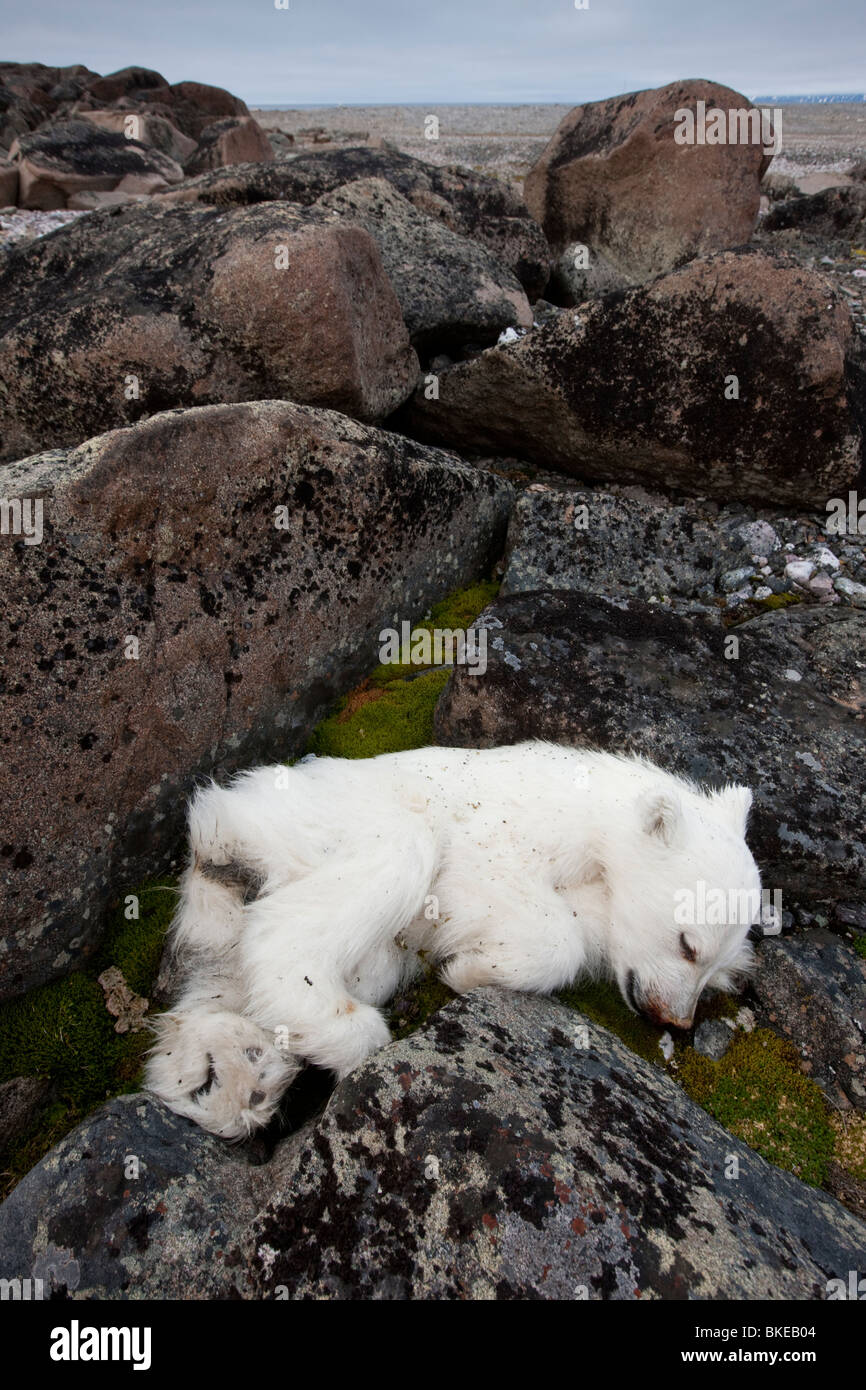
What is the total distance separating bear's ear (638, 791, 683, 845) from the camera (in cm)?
454

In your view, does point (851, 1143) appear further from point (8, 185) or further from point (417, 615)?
point (8, 185)

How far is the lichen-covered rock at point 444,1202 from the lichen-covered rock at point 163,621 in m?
1.53

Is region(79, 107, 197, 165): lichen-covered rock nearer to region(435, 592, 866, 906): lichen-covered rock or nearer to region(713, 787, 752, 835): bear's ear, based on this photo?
region(435, 592, 866, 906): lichen-covered rock

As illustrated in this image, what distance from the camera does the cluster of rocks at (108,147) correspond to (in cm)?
2486

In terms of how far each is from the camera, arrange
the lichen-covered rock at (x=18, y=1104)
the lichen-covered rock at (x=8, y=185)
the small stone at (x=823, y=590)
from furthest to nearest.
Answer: the lichen-covered rock at (x=8, y=185) < the small stone at (x=823, y=590) < the lichen-covered rock at (x=18, y=1104)

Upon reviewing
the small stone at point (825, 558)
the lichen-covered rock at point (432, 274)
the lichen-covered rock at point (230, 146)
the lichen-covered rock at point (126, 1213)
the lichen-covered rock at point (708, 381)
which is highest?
the lichen-covered rock at point (230, 146)

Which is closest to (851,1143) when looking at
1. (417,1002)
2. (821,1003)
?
(821,1003)

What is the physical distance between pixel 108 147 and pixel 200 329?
94.5ft

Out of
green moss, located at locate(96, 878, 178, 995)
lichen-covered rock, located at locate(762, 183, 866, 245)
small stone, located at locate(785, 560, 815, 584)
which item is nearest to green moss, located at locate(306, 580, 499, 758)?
green moss, located at locate(96, 878, 178, 995)

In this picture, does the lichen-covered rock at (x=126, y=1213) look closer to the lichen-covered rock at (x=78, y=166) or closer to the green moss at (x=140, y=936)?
the green moss at (x=140, y=936)

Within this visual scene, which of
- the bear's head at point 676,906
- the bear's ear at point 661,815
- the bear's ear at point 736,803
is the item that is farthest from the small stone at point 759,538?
the bear's ear at point 661,815

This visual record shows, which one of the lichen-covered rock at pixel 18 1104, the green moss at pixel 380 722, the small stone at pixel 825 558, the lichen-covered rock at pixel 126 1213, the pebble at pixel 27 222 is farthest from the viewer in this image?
the pebble at pixel 27 222

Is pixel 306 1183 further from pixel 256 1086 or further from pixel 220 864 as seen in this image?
pixel 220 864

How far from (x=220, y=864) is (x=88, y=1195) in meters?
1.85
